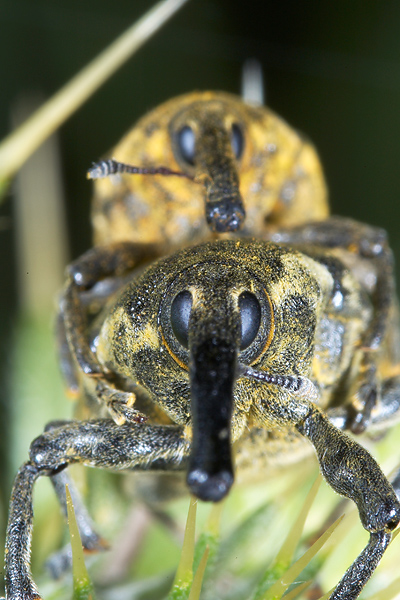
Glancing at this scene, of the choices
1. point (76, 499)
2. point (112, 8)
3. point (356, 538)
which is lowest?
point (356, 538)

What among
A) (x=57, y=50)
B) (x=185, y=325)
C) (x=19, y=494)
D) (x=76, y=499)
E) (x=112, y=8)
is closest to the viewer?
(x=185, y=325)

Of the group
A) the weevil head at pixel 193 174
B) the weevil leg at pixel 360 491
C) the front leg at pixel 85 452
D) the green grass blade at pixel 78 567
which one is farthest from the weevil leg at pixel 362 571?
the weevil head at pixel 193 174

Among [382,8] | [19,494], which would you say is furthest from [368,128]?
[19,494]

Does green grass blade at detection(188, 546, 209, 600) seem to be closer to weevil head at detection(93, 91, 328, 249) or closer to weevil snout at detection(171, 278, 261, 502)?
weevil snout at detection(171, 278, 261, 502)

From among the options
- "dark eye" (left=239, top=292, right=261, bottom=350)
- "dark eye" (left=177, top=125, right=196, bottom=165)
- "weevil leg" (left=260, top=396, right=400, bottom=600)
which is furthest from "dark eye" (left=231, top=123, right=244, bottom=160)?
"weevil leg" (left=260, top=396, right=400, bottom=600)

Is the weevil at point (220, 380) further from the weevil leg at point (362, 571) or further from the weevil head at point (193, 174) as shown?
the weevil head at point (193, 174)

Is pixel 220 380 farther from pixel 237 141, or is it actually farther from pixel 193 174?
pixel 237 141

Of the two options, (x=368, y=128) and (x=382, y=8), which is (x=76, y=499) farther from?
(x=382, y=8)
